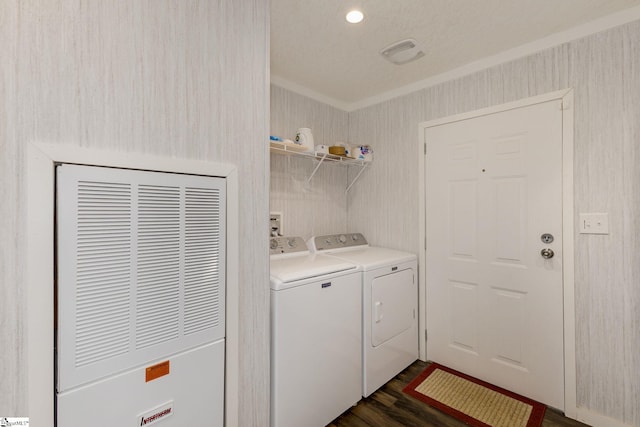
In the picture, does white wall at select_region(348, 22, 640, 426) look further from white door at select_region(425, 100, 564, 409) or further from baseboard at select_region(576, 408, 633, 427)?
white door at select_region(425, 100, 564, 409)

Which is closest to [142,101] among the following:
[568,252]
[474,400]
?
[568,252]

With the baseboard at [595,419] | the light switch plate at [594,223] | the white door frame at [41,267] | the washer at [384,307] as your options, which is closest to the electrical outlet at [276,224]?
the washer at [384,307]

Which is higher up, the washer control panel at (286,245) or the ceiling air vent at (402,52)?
the ceiling air vent at (402,52)

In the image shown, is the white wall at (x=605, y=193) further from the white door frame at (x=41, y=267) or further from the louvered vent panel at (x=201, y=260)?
the white door frame at (x=41, y=267)

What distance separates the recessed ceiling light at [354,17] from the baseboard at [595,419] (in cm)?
275

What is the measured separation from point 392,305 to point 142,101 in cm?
201

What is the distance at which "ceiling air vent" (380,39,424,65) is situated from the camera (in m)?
1.93

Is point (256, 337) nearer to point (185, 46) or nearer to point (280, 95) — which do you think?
point (185, 46)

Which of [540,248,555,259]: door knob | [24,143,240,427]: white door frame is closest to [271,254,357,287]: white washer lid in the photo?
[24,143,240,427]: white door frame

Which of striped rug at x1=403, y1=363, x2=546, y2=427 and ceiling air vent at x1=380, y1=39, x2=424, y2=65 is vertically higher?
ceiling air vent at x1=380, y1=39, x2=424, y2=65

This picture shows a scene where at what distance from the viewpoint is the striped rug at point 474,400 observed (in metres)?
1.75

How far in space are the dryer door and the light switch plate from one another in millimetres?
1163

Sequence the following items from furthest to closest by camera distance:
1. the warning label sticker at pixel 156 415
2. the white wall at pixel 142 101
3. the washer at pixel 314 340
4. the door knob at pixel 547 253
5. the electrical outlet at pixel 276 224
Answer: the electrical outlet at pixel 276 224, the door knob at pixel 547 253, the washer at pixel 314 340, the warning label sticker at pixel 156 415, the white wall at pixel 142 101

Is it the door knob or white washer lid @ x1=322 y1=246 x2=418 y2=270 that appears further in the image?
white washer lid @ x1=322 y1=246 x2=418 y2=270
